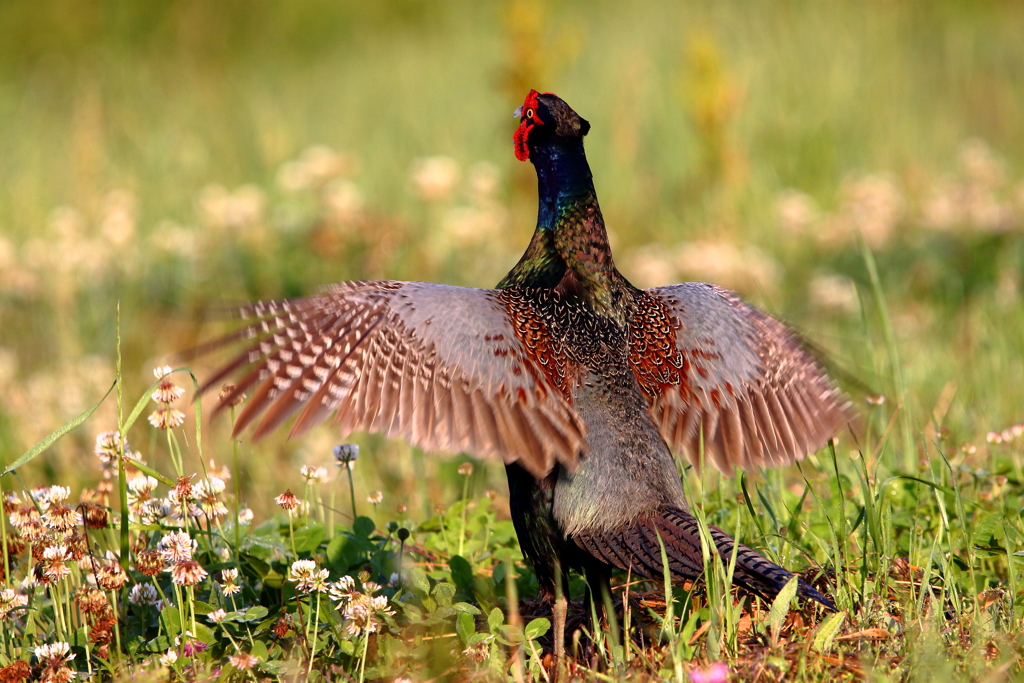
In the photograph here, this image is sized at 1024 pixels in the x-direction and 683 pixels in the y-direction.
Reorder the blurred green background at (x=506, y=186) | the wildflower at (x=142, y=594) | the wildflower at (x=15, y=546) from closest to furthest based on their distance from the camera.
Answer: the wildflower at (x=142, y=594) → the wildflower at (x=15, y=546) → the blurred green background at (x=506, y=186)

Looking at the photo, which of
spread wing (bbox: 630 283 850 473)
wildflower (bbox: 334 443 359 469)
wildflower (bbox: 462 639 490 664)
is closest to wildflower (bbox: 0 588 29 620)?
wildflower (bbox: 334 443 359 469)

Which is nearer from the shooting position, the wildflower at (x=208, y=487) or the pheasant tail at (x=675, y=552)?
the pheasant tail at (x=675, y=552)

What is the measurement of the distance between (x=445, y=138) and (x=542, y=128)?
6755 millimetres

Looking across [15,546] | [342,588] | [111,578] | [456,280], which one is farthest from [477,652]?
[456,280]

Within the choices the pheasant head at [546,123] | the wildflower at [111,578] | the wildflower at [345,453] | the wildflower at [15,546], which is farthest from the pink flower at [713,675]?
the wildflower at [15,546]

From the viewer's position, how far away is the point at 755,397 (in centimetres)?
331

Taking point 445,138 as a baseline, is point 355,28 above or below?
above

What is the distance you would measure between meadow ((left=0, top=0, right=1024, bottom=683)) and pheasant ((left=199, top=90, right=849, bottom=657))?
0.50ft

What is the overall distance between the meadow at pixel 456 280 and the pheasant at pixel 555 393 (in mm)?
154

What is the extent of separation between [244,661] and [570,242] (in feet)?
5.12

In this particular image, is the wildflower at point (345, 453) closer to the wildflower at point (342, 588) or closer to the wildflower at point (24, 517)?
the wildflower at point (342, 588)

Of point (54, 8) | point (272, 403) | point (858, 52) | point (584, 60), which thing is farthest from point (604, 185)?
point (54, 8)

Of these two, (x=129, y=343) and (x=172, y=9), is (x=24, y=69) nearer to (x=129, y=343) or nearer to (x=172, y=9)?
(x=172, y=9)

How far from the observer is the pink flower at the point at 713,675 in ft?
7.68
